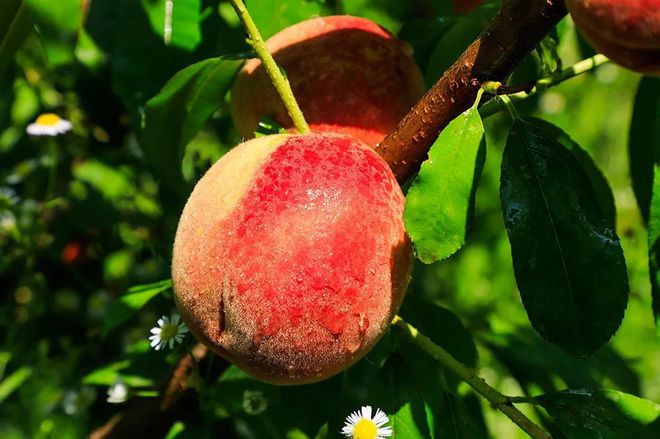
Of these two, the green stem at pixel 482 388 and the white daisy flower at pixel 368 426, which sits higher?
the green stem at pixel 482 388

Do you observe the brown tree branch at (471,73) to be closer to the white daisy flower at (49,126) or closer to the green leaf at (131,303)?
the green leaf at (131,303)

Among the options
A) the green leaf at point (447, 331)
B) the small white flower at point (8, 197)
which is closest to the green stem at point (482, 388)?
the green leaf at point (447, 331)

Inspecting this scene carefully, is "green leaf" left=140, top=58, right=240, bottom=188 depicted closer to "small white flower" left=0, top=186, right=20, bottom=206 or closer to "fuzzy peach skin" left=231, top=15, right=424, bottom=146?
"fuzzy peach skin" left=231, top=15, right=424, bottom=146

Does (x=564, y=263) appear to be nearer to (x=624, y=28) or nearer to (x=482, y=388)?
(x=482, y=388)

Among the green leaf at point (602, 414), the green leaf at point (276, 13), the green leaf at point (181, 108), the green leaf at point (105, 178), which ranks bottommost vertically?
the green leaf at point (105, 178)

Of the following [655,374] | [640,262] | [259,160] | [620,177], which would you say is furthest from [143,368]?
[620,177]

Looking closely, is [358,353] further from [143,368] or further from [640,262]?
[640,262]
